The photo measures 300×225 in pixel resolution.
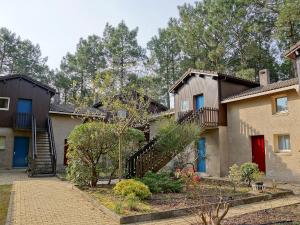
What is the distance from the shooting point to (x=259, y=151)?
56.0 ft

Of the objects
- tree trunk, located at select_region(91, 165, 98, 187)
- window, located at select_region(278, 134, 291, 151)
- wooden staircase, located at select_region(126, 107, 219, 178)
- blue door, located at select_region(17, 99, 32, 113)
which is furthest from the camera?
blue door, located at select_region(17, 99, 32, 113)

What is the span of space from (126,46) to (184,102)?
65.5 feet

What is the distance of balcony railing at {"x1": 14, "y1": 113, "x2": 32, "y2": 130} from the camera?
22514mm

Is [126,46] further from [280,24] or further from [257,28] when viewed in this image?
[280,24]

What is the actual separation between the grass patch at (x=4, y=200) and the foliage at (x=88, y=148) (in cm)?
266

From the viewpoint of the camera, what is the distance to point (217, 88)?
19109 mm

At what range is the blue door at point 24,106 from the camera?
2346 centimetres

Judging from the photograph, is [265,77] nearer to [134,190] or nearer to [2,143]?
[134,190]

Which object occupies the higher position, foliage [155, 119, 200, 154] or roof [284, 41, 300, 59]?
roof [284, 41, 300, 59]

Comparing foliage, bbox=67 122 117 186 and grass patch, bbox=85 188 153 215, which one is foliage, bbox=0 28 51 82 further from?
grass patch, bbox=85 188 153 215

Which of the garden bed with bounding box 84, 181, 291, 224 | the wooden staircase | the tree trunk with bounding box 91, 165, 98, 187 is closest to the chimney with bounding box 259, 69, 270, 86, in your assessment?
the wooden staircase

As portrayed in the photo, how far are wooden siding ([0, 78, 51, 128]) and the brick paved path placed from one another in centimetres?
1210

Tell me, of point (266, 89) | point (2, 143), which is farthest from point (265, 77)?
point (2, 143)

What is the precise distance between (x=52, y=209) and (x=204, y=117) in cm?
1169
